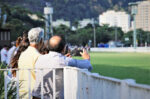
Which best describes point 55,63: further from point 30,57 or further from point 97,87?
point 97,87

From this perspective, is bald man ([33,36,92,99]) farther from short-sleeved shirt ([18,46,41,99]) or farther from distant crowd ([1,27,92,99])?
short-sleeved shirt ([18,46,41,99])

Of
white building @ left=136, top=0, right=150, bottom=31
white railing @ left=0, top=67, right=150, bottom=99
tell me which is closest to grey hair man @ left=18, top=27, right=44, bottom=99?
white railing @ left=0, top=67, right=150, bottom=99

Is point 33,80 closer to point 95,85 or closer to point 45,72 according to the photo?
point 45,72

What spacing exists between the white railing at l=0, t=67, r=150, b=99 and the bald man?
0.07m

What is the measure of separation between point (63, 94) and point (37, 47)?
761 millimetres

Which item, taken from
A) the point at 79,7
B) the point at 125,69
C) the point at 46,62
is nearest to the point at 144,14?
the point at 79,7

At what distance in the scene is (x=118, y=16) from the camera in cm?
19662

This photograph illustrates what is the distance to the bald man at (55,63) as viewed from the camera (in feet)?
13.1

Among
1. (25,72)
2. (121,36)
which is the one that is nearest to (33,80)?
(25,72)

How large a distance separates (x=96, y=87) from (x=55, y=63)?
0.93m

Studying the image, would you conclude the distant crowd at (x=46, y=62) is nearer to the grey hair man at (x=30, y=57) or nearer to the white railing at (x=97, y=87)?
the grey hair man at (x=30, y=57)

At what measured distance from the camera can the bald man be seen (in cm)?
398

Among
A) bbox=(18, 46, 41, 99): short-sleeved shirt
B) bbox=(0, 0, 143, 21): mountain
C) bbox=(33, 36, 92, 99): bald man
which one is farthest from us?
bbox=(0, 0, 143, 21): mountain

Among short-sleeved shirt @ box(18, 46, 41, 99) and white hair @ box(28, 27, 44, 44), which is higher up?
white hair @ box(28, 27, 44, 44)
